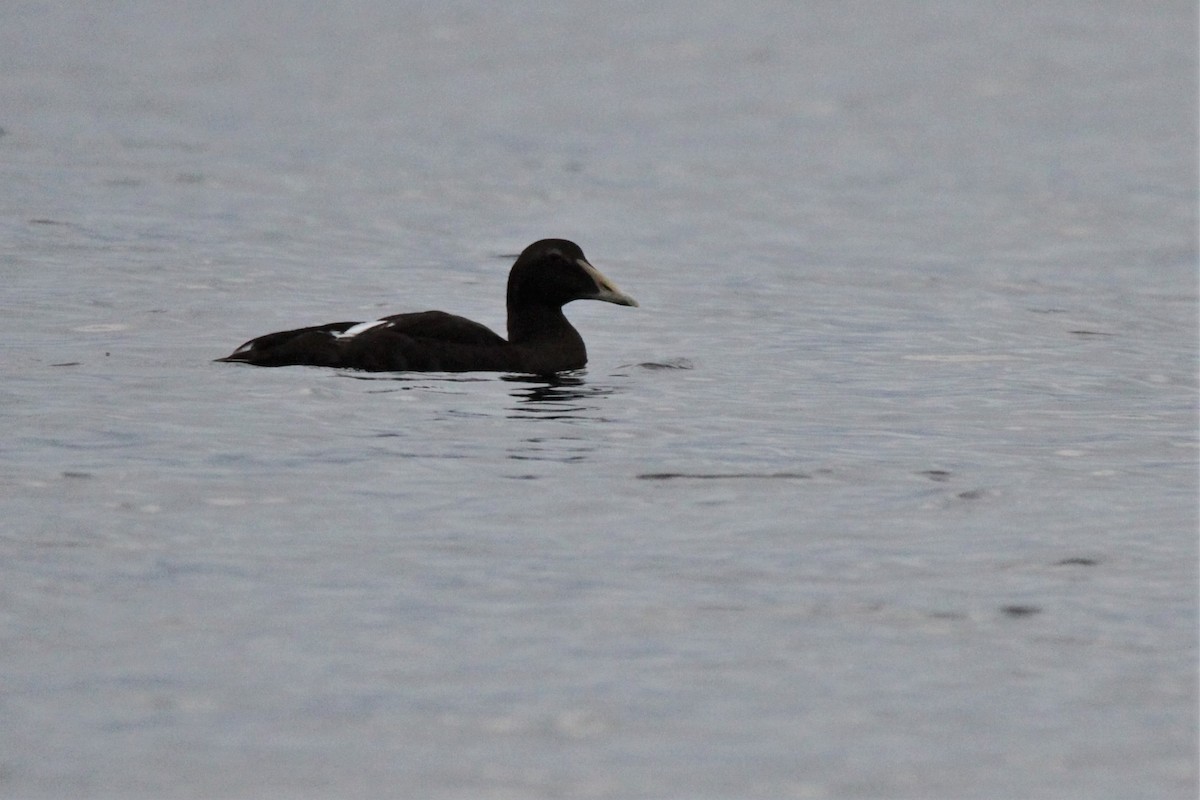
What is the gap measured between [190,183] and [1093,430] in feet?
54.2

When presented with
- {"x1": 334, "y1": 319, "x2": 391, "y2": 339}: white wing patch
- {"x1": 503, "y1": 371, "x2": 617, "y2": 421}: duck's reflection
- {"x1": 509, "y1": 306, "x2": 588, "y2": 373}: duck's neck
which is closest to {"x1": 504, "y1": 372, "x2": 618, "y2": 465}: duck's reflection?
{"x1": 503, "y1": 371, "x2": 617, "y2": 421}: duck's reflection

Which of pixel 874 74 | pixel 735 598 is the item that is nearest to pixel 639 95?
pixel 874 74

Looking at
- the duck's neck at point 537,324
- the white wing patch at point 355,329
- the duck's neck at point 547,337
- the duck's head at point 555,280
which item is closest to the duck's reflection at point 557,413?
the duck's neck at point 547,337

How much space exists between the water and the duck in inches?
10.1

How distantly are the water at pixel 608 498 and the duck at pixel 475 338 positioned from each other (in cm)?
26

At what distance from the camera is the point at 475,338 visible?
14.4 metres

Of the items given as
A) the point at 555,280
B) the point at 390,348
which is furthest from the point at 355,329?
the point at 555,280

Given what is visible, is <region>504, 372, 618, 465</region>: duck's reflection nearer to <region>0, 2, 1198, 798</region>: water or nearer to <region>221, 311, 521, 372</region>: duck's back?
<region>0, 2, 1198, 798</region>: water

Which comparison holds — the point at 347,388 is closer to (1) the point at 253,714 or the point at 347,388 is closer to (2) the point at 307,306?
(2) the point at 307,306

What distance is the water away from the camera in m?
7.25

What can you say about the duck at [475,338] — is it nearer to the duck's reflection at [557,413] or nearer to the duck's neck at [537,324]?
the duck's neck at [537,324]

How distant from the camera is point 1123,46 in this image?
159ft

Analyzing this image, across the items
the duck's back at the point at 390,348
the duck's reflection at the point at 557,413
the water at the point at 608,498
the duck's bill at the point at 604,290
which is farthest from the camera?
the duck's bill at the point at 604,290

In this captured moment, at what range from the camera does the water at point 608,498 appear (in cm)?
725
